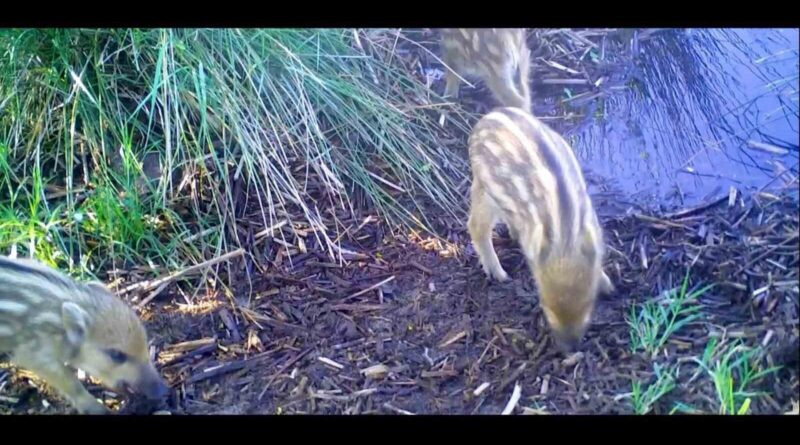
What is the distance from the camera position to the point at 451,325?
224cm

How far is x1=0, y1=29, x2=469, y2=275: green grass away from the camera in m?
2.46

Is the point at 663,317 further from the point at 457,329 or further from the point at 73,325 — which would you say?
the point at 73,325

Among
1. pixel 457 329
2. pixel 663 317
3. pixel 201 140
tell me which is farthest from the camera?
pixel 201 140

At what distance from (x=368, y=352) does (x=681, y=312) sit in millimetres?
720

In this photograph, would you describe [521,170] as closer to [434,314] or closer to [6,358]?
[434,314]

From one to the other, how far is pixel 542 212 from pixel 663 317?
0.37 meters

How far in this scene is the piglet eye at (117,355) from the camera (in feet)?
7.31

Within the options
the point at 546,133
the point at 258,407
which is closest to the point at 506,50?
the point at 546,133

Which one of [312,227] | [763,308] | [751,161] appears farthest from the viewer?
[312,227]

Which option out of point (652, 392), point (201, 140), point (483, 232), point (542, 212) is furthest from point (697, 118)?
point (201, 140)

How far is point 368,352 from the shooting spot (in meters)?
2.23

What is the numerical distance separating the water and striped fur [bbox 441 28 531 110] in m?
0.21

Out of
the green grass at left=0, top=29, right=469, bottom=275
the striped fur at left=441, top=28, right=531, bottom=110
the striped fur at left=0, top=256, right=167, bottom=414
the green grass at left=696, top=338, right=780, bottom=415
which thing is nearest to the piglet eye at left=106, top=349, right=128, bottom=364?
the striped fur at left=0, top=256, right=167, bottom=414

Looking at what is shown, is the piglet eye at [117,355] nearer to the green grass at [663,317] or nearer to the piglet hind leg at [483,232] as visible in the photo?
the piglet hind leg at [483,232]
